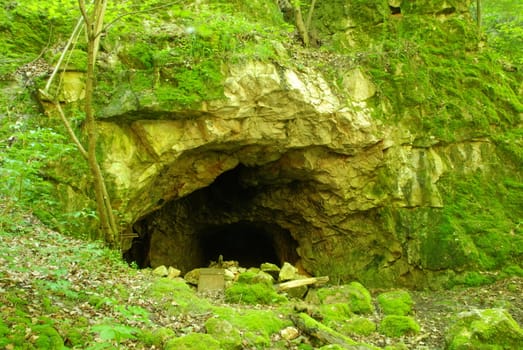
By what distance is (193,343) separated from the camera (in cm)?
410

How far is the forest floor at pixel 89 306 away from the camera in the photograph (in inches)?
136

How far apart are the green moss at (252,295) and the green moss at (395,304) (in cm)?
190

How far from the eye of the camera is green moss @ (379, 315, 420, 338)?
605cm

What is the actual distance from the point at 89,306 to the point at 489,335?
4.90m

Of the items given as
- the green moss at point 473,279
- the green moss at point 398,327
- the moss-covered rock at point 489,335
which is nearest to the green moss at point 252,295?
the green moss at point 398,327

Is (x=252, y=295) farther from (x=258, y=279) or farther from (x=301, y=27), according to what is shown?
(x=301, y=27)

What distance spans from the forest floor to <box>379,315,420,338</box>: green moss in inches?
3.8

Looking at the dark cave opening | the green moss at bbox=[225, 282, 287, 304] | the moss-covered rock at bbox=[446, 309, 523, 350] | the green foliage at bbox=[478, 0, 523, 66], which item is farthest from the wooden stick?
the green foliage at bbox=[478, 0, 523, 66]

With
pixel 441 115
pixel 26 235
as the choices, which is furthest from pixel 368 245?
pixel 26 235

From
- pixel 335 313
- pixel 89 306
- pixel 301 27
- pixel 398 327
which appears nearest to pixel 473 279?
pixel 398 327

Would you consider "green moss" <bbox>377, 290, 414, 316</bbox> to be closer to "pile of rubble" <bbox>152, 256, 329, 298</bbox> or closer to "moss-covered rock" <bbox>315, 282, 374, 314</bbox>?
"moss-covered rock" <bbox>315, 282, 374, 314</bbox>

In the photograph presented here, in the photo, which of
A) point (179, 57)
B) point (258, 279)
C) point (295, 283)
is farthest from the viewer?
point (179, 57)

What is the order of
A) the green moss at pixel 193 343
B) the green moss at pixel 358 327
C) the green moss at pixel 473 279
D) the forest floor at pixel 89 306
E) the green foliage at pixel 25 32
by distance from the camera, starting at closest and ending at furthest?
the forest floor at pixel 89 306 < the green moss at pixel 193 343 < the green moss at pixel 358 327 < the green foliage at pixel 25 32 < the green moss at pixel 473 279

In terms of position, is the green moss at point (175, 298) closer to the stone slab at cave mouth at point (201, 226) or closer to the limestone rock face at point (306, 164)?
the limestone rock face at point (306, 164)
